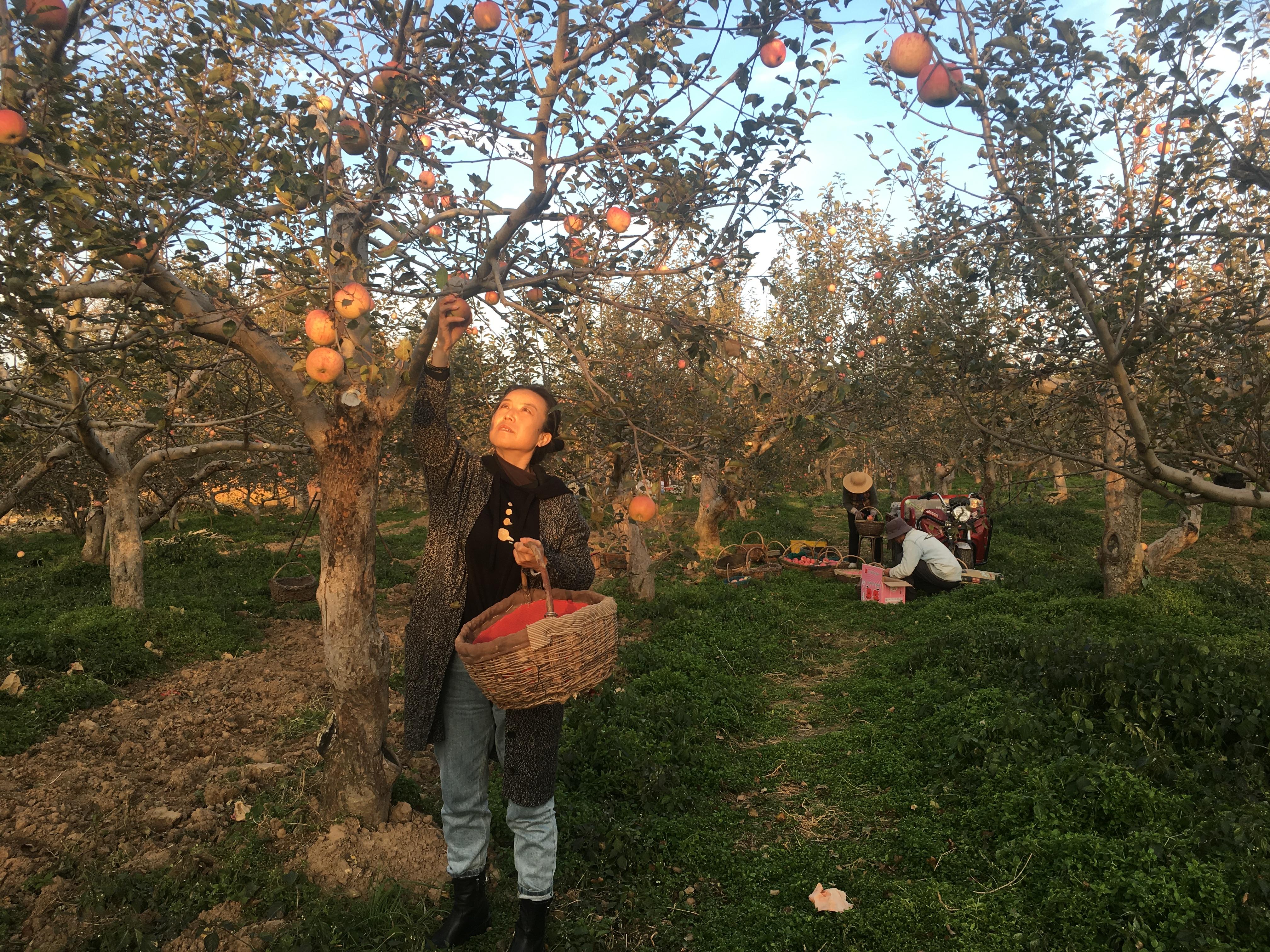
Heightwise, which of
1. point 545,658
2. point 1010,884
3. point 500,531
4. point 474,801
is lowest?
point 1010,884

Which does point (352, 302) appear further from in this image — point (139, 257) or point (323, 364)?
point (139, 257)

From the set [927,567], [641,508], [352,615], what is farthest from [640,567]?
[352,615]

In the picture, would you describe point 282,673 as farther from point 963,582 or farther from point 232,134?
point 963,582

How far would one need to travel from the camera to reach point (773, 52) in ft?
10.3

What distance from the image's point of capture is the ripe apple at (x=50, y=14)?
2.95 meters

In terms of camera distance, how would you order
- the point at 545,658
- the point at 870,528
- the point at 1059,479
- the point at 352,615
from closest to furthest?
1. the point at 545,658
2. the point at 352,615
3. the point at 1059,479
4. the point at 870,528

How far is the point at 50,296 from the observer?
2568 millimetres

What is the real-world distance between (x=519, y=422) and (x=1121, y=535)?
25.8ft

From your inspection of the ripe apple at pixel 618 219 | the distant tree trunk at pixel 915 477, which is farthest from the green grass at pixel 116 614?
the distant tree trunk at pixel 915 477

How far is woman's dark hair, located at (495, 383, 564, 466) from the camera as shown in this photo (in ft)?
9.78

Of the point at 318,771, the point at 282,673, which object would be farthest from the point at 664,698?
the point at 282,673

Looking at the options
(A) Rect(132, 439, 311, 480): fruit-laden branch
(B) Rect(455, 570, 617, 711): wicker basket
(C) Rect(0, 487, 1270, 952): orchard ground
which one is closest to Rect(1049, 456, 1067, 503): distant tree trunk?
(C) Rect(0, 487, 1270, 952): orchard ground

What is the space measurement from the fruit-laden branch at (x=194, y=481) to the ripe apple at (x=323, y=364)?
19.6 feet

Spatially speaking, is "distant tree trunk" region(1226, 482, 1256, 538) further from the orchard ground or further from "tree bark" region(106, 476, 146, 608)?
"tree bark" region(106, 476, 146, 608)
